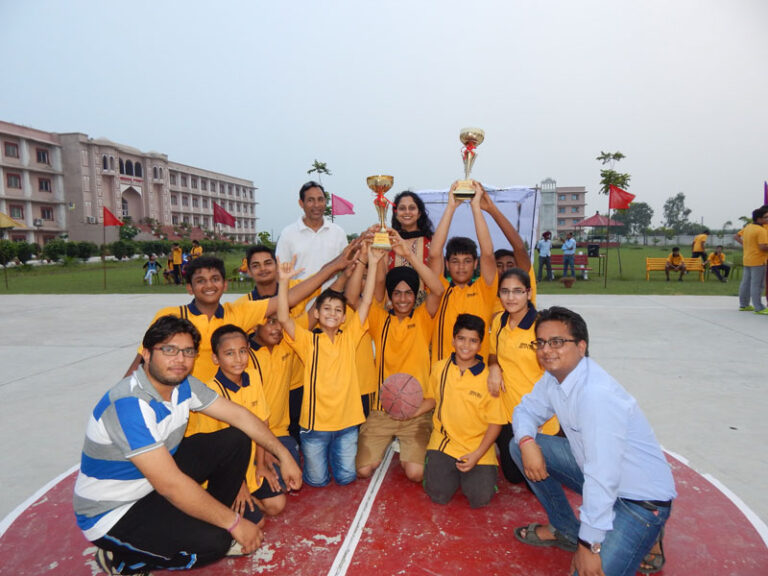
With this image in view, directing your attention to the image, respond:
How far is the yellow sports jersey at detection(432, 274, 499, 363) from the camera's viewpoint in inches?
143

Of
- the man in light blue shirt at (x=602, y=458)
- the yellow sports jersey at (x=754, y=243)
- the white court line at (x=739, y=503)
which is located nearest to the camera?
the man in light blue shirt at (x=602, y=458)

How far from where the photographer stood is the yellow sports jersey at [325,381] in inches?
121

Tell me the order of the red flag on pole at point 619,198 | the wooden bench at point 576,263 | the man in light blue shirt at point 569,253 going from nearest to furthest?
1. the red flag on pole at point 619,198
2. the man in light blue shirt at point 569,253
3. the wooden bench at point 576,263

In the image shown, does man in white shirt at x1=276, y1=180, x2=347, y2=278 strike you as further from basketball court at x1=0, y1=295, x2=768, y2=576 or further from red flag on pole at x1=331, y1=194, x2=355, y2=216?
red flag on pole at x1=331, y1=194, x2=355, y2=216

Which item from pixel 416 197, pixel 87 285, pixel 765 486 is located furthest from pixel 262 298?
pixel 87 285

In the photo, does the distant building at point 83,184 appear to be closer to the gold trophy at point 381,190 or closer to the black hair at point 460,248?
the gold trophy at point 381,190

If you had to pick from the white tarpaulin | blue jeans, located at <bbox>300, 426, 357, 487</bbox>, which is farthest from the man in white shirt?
the white tarpaulin

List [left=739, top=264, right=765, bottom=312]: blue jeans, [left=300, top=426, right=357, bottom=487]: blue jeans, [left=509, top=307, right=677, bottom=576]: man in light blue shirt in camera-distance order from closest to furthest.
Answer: [left=509, top=307, right=677, bottom=576]: man in light blue shirt, [left=300, top=426, right=357, bottom=487]: blue jeans, [left=739, top=264, right=765, bottom=312]: blue jeans

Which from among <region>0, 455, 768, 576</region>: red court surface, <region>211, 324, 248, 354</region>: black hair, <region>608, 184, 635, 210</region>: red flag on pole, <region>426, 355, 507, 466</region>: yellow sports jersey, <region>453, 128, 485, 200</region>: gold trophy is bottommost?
<region>0, 455, 768, 576</region>: red court surface

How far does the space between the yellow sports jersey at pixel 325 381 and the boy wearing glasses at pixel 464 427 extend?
60 cm

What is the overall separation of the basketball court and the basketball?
452 millimetres

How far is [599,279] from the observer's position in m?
16.4

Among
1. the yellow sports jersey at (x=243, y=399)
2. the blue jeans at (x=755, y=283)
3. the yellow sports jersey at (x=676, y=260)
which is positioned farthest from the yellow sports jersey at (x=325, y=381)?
the yellow sports jersey at (x=676, y=260)

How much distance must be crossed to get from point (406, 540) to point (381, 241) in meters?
1.88
